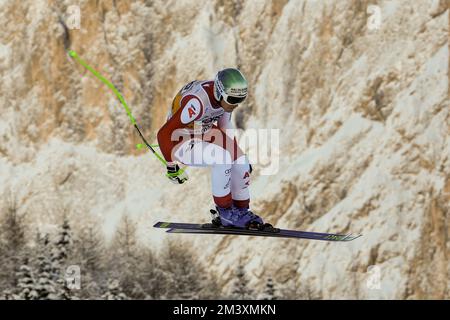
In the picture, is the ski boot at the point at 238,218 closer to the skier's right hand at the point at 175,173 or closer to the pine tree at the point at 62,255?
Answer: the skier's right hand at the point at 175,173

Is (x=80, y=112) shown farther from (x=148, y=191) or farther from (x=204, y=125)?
(x=204, y=125)

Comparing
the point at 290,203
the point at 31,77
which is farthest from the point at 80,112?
the point at 290,203

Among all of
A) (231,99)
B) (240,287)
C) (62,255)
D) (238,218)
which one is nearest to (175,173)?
(238,218)

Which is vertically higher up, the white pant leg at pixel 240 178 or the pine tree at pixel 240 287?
the pine tree at pixel 240 287

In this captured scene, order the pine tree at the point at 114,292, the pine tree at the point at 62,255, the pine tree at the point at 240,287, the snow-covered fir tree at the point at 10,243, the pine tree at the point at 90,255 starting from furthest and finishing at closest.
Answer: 1. the snow-covered fir tree at the point at 10,243
2. the pine tree at the point at 90,255
3. the pine tree at the point at 114,292
4. the pine tree at the point at 240,287
5. the pine tree at the point at 62,255

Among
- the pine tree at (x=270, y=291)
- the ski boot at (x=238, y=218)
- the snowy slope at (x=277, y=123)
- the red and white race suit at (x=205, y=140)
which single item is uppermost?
the snowy slope at (x=277, y=123)

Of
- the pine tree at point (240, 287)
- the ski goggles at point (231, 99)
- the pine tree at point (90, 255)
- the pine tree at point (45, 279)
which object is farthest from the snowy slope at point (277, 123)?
the ski goggles at point (231, 99)

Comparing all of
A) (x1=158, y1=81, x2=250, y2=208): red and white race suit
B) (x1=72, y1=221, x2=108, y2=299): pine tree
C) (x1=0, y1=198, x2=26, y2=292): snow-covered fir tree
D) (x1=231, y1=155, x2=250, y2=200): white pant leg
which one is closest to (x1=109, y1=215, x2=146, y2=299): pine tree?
(x1=72, y1=221, x2=108, y2=299): pine tree
